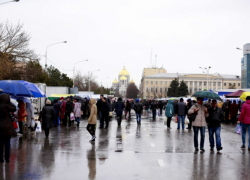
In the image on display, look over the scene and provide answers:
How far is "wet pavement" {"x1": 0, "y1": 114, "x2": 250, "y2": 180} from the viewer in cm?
762

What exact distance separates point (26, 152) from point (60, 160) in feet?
6.14

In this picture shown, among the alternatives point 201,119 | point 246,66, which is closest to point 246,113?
point 201,119

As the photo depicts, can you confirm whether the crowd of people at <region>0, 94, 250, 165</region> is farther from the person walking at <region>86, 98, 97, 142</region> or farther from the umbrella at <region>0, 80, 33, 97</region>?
the umbrella at <region>0, 80, 33, 97</region>

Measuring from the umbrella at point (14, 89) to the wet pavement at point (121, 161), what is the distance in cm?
190

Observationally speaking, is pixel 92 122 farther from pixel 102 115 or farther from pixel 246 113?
pixel 102 115

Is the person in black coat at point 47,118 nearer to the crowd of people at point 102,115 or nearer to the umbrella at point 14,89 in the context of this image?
the crowd of people at point 102,115

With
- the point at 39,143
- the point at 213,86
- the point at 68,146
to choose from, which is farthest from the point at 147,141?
the point at 213,86

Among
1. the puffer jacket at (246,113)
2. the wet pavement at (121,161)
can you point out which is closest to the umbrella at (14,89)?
the wet pavement at (121,161)

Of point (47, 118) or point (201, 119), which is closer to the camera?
point (201, 119)

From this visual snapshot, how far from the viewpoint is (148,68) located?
160 meters

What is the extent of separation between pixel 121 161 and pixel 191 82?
427ft

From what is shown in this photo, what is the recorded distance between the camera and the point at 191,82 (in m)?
136

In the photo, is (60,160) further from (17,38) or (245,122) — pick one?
(17,38)

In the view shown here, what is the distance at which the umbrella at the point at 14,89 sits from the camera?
13.3m
